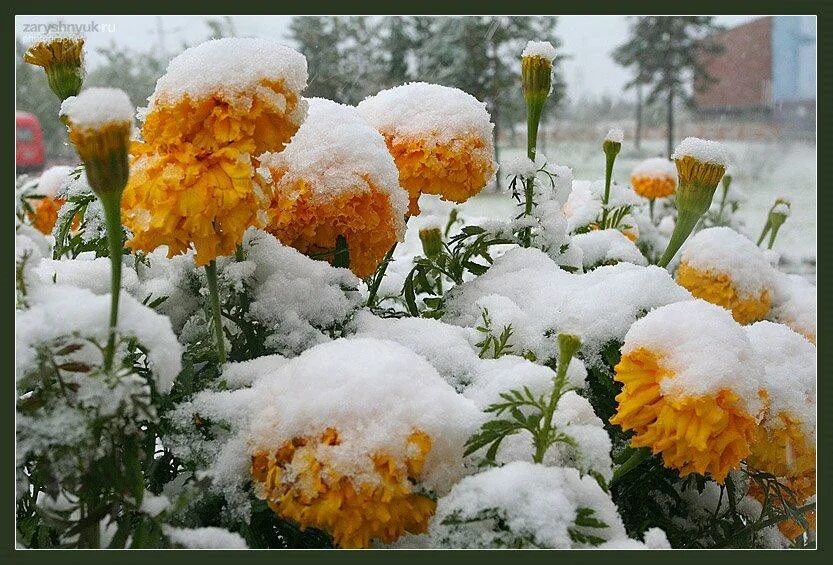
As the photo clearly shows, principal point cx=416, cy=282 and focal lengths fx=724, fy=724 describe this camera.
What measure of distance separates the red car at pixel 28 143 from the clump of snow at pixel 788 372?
0.69 meters

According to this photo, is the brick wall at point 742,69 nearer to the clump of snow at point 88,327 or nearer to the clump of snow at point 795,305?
the clump of snow at point 795,305

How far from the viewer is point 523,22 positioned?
113 centimetres

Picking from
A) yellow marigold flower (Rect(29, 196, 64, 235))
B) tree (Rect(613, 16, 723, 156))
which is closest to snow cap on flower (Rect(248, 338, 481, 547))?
tree (Rect(613, 16, 723, 156))

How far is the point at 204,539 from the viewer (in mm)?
492

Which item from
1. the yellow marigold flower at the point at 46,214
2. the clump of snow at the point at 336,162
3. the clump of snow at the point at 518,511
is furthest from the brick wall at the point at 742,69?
the yellow marigold flower at the point at 46,214

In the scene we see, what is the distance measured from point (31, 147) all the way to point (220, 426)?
1.61 ft

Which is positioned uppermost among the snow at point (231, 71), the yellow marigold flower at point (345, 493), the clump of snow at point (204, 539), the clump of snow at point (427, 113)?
the snow at point (231, 71)

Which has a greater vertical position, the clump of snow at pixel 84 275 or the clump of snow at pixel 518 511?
the clump of snow at pixel 84 275

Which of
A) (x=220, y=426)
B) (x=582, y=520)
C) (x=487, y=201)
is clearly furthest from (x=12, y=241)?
(x=487, y=201)

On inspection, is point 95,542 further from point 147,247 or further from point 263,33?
point 263,33

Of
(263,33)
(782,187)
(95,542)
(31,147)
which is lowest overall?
(95,542)

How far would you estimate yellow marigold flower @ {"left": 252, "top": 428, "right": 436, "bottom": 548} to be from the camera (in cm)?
47

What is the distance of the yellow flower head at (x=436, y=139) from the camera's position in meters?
0.77

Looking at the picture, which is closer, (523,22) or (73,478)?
(73,478)
